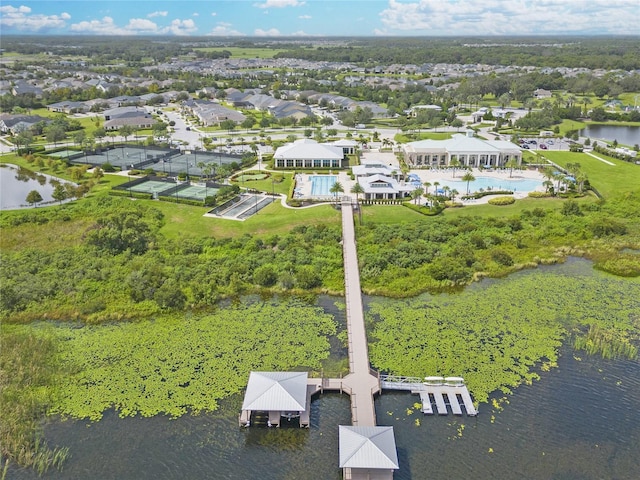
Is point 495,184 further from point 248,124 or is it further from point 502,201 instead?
point 248,124

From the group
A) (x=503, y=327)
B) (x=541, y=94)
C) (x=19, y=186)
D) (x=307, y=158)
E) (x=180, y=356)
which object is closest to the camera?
(x=180, y=356)

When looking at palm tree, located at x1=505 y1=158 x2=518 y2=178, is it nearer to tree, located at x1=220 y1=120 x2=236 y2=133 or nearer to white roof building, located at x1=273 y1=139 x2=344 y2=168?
white roof building, located at x1=273 y1=139 x2=344 y2=168

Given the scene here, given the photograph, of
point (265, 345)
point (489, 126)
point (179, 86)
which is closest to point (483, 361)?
point (265, 345)

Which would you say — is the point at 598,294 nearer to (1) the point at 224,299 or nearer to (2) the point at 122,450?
(1) the point at 224,299

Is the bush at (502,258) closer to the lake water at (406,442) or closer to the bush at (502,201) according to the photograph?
the bush at (502,201)

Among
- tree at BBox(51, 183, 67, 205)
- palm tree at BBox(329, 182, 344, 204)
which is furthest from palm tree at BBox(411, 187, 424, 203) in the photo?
tree at BBox(51, 183, 67, 205)

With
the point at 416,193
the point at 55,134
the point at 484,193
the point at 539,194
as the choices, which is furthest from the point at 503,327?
the point at 55,134
